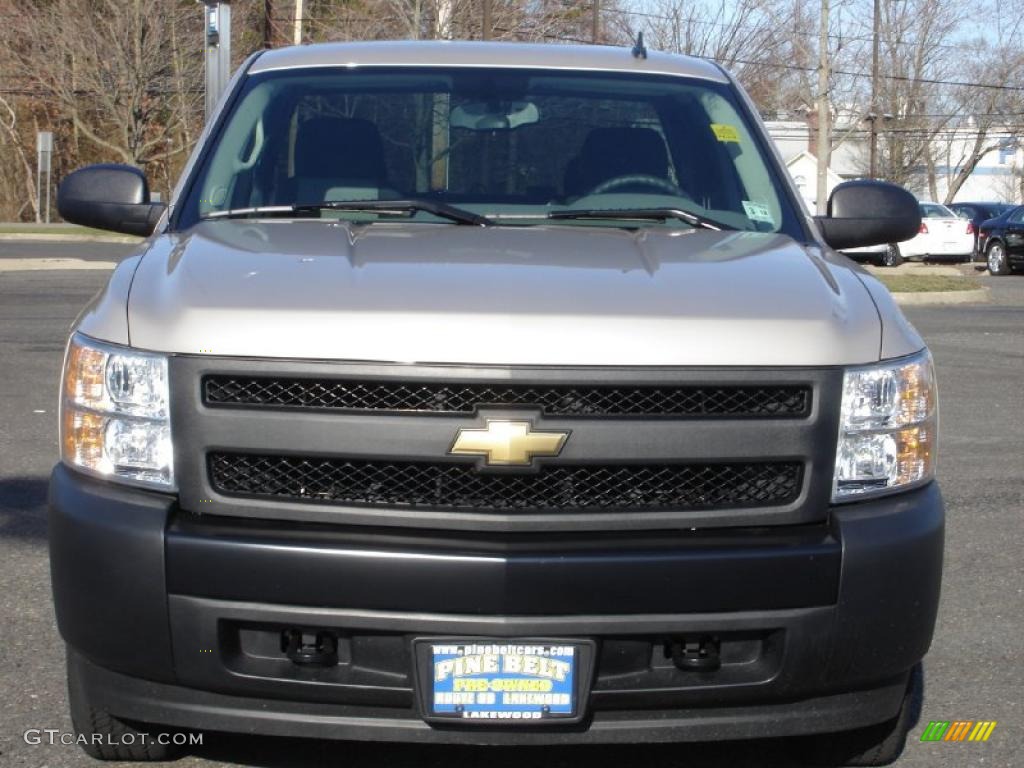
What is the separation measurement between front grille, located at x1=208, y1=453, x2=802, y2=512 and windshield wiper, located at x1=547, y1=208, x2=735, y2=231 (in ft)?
4.11

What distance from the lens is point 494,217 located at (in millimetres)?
4449

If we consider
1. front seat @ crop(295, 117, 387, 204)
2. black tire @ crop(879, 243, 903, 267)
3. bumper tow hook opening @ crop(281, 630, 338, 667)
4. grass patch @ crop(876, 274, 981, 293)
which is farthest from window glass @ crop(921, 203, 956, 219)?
bumper tow hook opening @ crop(281, 630, 338, 667)

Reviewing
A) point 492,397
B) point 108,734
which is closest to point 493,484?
point 492,397

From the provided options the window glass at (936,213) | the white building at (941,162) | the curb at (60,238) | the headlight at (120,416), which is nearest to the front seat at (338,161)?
the headlight at (120,416)

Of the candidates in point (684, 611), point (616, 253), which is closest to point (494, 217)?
point (616, 253)

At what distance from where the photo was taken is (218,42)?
17703 mm

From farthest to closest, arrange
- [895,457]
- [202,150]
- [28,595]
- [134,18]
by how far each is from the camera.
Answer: [134,18], [28,595], [202,150], [895,457]

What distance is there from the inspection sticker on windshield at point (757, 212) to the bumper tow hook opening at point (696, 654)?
5.35 ft

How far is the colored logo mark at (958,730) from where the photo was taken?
421 cm

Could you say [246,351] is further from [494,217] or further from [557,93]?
[557,93]

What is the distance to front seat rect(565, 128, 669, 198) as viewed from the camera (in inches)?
187

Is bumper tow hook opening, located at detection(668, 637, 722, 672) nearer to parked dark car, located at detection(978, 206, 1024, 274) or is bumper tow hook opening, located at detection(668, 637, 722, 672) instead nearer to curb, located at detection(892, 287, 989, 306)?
curb, located at detection(892, 287, 989, 306)

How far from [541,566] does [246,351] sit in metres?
0.76

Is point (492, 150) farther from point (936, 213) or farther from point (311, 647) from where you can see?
point (936, 213)
